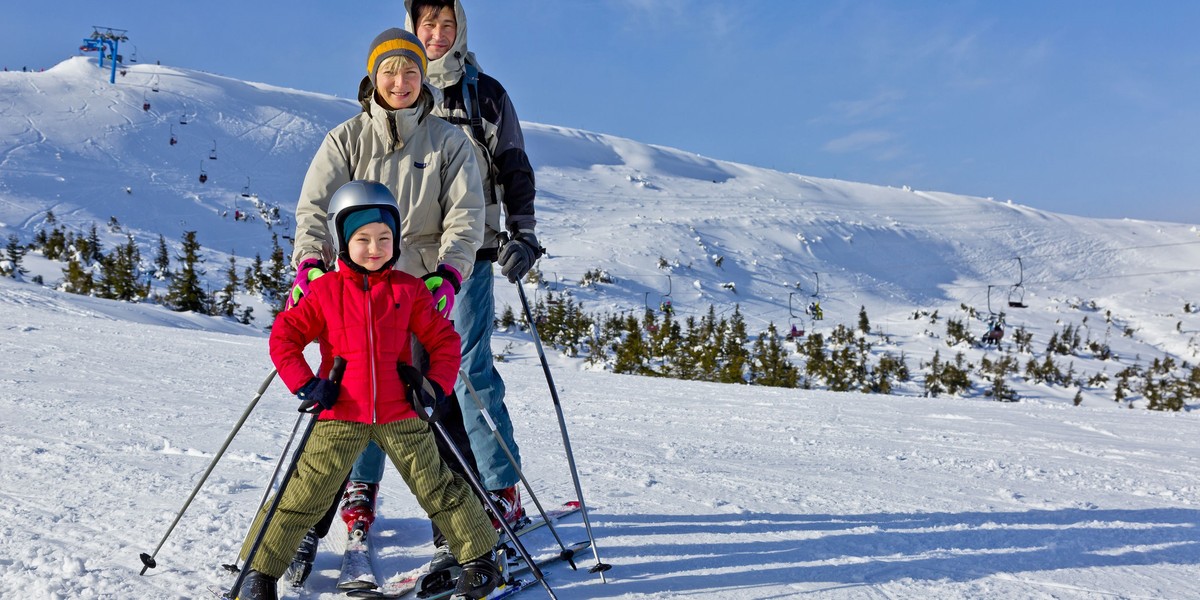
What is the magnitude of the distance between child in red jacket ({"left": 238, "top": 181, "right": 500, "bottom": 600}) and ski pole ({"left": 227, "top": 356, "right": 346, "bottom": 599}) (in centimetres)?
2

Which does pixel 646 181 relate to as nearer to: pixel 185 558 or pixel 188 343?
pixel 188 343

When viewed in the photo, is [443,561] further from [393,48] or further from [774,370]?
[774,370]

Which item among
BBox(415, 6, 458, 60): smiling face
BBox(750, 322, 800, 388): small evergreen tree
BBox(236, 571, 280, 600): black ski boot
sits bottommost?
BBox(750, 322, 800, 388): small evergreen tree

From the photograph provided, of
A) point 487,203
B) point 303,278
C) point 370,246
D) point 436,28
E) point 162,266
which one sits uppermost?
point 436,28

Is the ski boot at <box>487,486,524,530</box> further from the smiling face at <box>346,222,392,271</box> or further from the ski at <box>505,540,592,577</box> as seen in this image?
the smiling face at <box>346,222,392,271</box>

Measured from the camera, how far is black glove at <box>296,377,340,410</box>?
6.85 ft

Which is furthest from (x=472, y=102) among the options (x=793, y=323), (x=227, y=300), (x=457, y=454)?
(x=793, y=323)

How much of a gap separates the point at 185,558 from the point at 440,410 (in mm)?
971

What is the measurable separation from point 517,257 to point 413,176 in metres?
0.48

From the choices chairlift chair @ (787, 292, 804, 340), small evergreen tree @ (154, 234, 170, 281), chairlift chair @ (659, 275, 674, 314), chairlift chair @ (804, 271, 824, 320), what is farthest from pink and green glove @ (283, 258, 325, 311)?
chairlift chair @ (804, 271, 824, 320)

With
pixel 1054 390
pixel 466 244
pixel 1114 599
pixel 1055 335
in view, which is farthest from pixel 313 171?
pixel 1055 335

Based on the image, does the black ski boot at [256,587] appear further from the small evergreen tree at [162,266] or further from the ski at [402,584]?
the small evergreen tree at [162,266]

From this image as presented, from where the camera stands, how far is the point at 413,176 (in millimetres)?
2654

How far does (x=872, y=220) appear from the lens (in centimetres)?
5728
